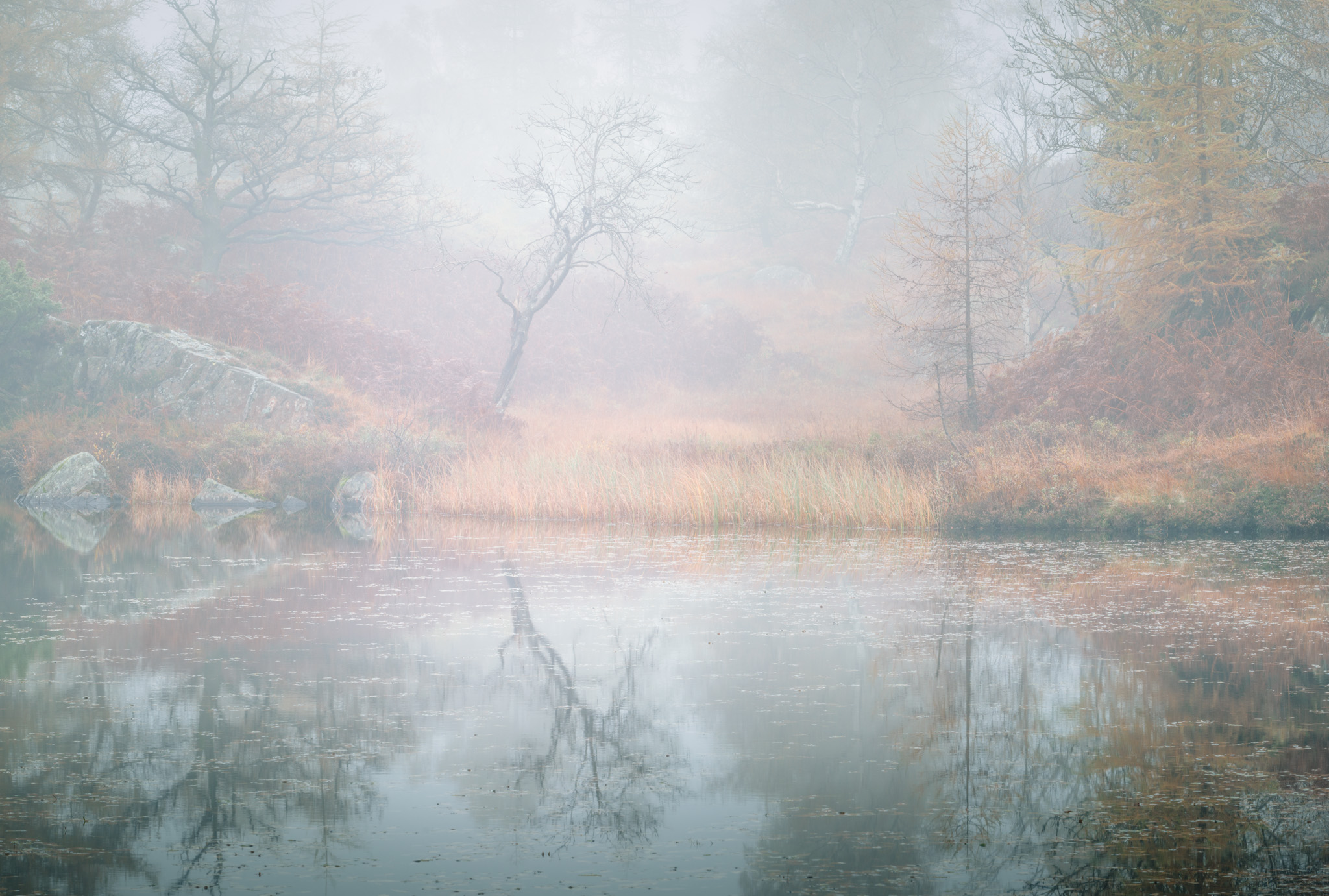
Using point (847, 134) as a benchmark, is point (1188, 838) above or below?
below

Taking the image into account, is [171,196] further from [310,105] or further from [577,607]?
[577,607]

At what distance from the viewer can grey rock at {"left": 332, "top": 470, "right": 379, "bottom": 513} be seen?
2031 cm

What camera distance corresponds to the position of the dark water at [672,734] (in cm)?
410

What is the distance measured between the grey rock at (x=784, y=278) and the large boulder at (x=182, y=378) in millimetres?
25660

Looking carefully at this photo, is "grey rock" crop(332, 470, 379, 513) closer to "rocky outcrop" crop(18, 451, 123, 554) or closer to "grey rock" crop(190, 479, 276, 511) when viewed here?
"grey rock" crop(190, 479, 276, 511)

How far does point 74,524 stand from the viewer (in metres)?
17.3

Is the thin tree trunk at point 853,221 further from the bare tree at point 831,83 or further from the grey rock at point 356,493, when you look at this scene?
the grey rock at point 356,493

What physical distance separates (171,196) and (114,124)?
10.2ft

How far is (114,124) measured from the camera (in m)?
30.8

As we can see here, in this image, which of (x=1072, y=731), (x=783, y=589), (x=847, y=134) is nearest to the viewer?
(x=1072, y=731)

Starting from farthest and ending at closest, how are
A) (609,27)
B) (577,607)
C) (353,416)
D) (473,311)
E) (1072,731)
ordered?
(609,27)
(473,311)
(353,416)
(577,607)
(1072,731)

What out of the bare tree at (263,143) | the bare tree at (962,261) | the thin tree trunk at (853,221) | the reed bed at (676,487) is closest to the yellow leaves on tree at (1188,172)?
the bare tree at (962,261)

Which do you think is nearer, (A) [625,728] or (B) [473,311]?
(A) [625,728]

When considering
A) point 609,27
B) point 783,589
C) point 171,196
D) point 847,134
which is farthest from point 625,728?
point 609,27
